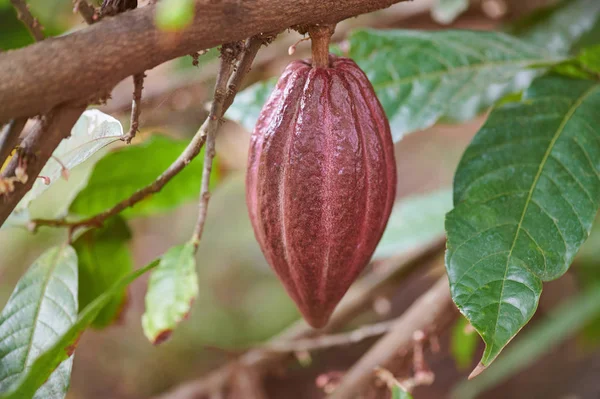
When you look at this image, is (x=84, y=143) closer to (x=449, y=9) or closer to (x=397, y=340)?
(x=397, y=340)

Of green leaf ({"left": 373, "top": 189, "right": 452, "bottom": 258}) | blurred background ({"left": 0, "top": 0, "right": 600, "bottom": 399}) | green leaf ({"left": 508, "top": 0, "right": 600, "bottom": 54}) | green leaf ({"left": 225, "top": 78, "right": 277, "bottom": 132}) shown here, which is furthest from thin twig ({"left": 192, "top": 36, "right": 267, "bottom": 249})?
blurred background ({"left": 0, "top": 0, "right": 600, "bottom": 399})

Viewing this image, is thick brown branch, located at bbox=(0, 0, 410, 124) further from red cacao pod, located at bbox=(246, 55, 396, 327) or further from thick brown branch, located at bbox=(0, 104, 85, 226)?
red cacao pod, located at bbox=(246, 55, 396, 327)

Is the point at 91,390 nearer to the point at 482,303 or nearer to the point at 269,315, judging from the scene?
the point at 269,315

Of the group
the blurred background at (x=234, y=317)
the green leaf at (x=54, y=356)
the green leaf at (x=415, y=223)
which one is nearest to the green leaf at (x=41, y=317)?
the green leaf at (x=54, y=356)

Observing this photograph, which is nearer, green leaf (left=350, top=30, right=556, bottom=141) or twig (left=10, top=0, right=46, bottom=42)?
twig (left=10, top=0, right=46, bottom=42)

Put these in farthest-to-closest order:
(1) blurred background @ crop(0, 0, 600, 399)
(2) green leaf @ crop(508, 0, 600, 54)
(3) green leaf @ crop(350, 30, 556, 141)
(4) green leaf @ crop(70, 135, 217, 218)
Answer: (1) blurred background @ crop(0, 0, 600, 399) < (2) green leaf @ crop(508, 0, 600, 54) < (4) green leaf @ crop(70, 135, 217, 218) < (3) green leaf @ crop(350, 30, 556, 141)

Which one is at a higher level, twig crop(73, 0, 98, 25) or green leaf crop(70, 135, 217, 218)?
twig crop(73, 0, 98, 25)

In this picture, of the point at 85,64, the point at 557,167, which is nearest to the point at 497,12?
the point at 557,167
